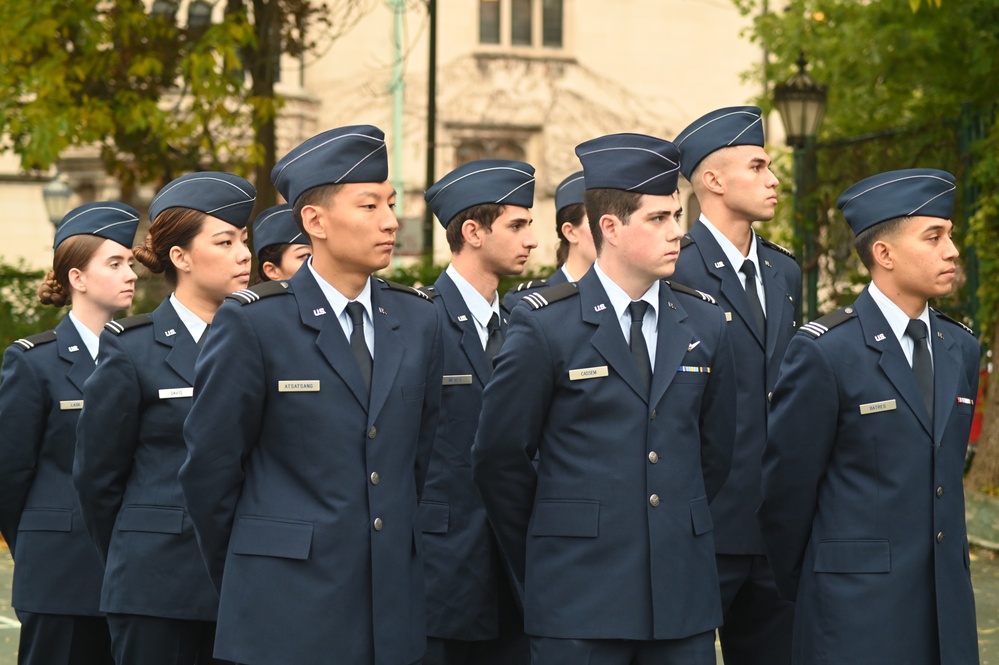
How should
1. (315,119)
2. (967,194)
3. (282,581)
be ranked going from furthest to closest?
(315,119), (967,194), (282,581)

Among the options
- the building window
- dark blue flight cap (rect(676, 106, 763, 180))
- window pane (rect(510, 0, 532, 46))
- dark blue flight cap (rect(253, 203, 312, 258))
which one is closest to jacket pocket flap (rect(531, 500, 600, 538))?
dark blue flight cap (rect(676, 106, 763, 180))

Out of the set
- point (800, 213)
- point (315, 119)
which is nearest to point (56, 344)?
point (800, 213)

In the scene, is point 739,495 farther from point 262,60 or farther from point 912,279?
point 262,60

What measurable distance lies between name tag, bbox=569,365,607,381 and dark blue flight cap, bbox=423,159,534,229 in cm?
184

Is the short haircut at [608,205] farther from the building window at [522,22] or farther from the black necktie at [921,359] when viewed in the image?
the building window at [522,22]

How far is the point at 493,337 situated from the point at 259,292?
70.0 inches

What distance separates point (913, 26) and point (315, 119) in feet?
78.9

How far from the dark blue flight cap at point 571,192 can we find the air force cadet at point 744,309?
1.50 m

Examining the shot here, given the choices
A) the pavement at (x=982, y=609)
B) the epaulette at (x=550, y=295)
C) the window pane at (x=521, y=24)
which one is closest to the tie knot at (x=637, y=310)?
the epaulette at (x=550, y=295)

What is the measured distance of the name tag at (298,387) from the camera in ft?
14.5

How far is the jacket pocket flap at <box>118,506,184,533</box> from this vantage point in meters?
5.23

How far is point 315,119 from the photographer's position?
37.9m

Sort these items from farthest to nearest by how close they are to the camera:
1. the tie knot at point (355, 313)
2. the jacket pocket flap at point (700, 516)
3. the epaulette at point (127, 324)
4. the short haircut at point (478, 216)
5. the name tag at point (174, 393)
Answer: the short haircut at point (478, 216) < the epaulette at point (127, 324) < the name tag at point (174, 393) < the jacket pocket flap at point (700, 516) < the tie knot at point (355, 313)

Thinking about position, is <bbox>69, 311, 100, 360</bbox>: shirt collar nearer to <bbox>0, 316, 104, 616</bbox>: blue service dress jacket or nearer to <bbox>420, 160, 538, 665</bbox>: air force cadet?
<bbox>0, 316, 104, 616</bbox>: blue service dress jacket
